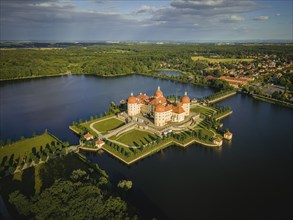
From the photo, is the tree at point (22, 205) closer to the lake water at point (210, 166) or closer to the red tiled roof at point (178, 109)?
the lake water at point (210, 166)

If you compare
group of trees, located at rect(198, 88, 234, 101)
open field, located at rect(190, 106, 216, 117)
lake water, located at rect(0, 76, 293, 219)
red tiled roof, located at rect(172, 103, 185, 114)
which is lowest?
lake water, located at rect(0, 76, 293, 219)

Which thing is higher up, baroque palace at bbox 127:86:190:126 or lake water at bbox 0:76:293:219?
baroque palace at bbox 127:86:190:126

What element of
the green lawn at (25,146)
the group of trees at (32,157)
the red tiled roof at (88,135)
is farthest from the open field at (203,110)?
the green lawn at (25,146)

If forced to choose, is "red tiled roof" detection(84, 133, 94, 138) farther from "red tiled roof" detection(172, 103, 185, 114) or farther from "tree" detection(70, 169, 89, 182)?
"red tiled roof" detection(172, 103, 185, 114)

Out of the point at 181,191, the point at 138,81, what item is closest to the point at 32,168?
the point at 181,191

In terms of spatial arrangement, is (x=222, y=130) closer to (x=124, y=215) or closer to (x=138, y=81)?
(x=124, y=215)

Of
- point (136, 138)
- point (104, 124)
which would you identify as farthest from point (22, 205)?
point (104, 124)

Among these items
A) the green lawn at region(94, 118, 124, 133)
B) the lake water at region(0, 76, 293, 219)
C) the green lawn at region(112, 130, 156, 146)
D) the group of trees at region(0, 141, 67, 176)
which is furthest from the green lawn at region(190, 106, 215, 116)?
the group of trees at region(0, 141, 67, 176)
